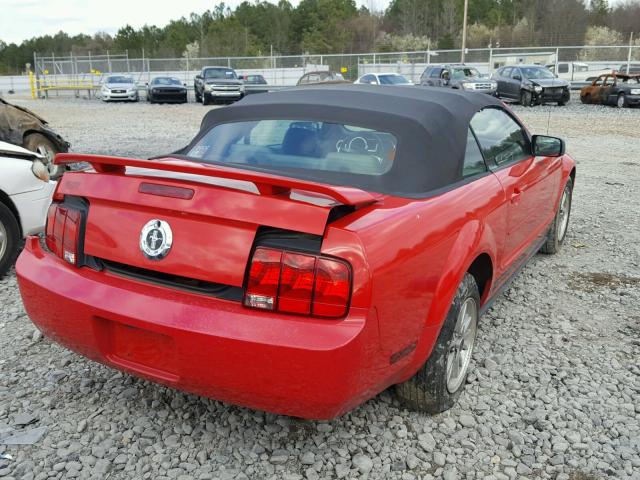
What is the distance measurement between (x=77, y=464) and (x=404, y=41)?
76.9 metres

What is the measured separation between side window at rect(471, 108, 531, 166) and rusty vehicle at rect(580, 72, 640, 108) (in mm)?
21687

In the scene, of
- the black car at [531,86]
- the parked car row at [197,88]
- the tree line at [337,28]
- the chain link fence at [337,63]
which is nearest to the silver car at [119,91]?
the parked car row at [197,88]

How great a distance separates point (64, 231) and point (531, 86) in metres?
24.0

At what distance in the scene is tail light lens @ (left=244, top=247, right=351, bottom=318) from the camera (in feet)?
7.38

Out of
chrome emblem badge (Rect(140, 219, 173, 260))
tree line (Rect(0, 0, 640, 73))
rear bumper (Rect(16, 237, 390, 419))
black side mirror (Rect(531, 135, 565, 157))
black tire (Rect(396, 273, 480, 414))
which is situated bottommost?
black tire (Rect(396, 273, 480, 414))

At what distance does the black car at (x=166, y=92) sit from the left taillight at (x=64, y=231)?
28.4m

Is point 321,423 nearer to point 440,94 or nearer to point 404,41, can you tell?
point 440,94

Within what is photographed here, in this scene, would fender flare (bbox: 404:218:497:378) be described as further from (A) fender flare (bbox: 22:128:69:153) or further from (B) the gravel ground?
(A) fender flare (bbox: 22:128:69:153)

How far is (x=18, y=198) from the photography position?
16.3 feet

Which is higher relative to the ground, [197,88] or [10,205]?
[197,88]

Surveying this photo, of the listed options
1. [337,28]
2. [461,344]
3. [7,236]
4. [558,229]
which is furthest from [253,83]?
[337,28]

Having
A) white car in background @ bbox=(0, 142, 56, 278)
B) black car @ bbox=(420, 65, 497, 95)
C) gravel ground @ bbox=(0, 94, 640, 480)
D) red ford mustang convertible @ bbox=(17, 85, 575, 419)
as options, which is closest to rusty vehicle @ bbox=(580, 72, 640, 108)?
black car @ bbox=(420, 65, 497, 95)

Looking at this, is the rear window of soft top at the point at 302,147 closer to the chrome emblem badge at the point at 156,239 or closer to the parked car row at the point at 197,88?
the chrome emblem badge at the point at 156,239

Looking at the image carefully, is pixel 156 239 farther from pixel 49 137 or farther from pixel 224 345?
pixel 49 137
